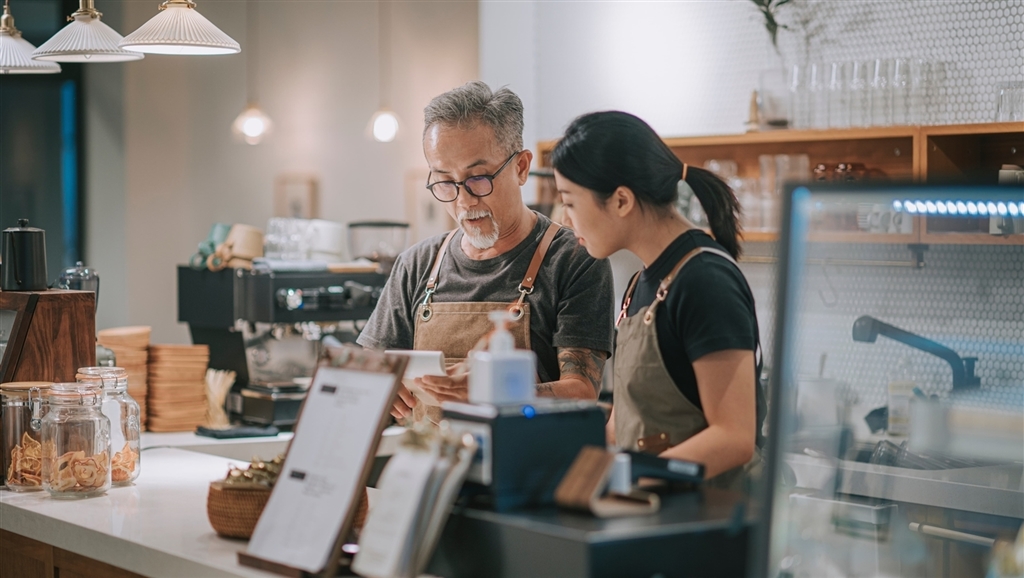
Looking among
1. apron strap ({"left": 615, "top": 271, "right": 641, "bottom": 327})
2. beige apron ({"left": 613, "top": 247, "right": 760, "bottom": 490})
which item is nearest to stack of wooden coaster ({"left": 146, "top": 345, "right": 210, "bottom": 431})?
apron strap ({"left": 615, "top": 271, "right": 641, "bottom": 327})

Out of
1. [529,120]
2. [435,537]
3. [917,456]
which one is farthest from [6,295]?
[529,120]

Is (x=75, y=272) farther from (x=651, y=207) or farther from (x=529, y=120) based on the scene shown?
(x=529, y=120)

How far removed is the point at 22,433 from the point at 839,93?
134 inches

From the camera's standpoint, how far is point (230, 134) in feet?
24.7

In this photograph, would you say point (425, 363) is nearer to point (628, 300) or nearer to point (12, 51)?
point (628, 300)

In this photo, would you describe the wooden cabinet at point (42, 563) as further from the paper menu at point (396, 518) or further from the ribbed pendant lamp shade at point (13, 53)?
the ribbed pendant lamp shade at point (13, 53)

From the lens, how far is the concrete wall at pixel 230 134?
22.5 ft

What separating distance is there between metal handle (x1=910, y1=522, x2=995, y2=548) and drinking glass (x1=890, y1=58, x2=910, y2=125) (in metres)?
2.42

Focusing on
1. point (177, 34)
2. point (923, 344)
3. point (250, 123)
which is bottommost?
point (923, 344)

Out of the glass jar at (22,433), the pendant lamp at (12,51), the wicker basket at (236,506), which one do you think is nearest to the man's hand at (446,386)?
the wicker basket at (236,506)

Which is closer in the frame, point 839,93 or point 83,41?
point 83,41

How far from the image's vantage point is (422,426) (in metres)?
1.61

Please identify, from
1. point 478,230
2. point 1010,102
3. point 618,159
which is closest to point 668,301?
point 618,159

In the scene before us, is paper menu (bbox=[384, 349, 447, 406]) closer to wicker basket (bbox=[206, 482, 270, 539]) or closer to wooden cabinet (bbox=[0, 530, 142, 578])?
wicker basket (bbox=[206, 482, 270, 539])
